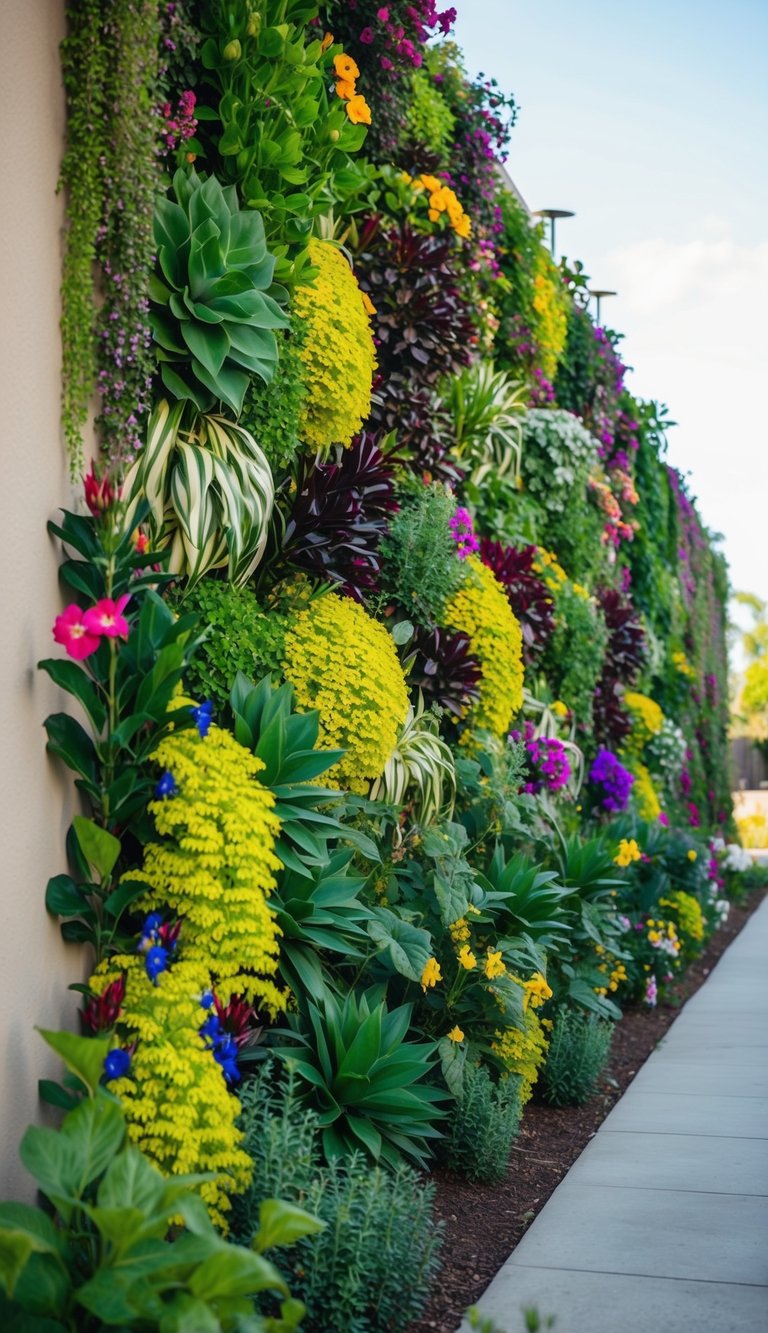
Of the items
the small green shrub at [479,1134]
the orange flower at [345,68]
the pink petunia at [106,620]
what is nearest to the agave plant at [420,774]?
the small green shrub at [479,1134]

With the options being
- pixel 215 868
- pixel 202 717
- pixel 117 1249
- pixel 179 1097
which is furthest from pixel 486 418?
pixel 117 1249

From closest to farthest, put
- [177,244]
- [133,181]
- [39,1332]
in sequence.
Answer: [39,1332], [133,181], [177,244]

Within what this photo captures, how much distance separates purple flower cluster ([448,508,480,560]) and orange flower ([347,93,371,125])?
173 cm

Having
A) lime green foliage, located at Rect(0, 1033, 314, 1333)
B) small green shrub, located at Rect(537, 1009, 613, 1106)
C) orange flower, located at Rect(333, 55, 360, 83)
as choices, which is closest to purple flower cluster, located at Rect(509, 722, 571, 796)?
small green shrub, located at Rect(537, 1009, 613, 1106)

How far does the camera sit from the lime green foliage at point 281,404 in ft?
13.8

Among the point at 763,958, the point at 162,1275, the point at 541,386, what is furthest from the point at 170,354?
the point at 763,958

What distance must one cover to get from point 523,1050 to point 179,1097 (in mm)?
2000

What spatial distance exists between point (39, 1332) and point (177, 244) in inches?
112

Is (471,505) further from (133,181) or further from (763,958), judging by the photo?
(763,958)

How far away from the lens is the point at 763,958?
8891mm

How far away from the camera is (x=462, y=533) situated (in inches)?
233

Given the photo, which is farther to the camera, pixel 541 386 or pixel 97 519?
pixel 541 386

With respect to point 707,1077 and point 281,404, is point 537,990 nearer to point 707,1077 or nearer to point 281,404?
point 707,1077

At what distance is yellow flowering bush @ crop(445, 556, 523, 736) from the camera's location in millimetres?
5727
